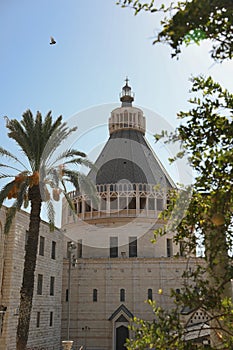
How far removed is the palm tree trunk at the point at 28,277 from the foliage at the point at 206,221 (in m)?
13.6

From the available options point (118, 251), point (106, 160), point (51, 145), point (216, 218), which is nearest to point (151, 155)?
point (106, 160)

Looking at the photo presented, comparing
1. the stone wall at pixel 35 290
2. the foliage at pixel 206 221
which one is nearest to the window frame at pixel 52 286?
the stone wall at pixel 35 290

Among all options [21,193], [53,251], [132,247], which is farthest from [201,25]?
[132,247]

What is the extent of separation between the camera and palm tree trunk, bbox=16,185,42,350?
1669 cm

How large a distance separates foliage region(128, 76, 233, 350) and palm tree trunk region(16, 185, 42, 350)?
1363 cm

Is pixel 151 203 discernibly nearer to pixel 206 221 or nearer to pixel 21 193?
pixel 21 193

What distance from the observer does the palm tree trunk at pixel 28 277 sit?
54.7ft

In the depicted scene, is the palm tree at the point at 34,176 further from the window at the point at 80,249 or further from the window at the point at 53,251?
the window at the point at 80,249

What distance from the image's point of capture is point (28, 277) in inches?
674

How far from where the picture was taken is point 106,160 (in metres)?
46.7

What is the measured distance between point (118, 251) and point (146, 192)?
682 cm

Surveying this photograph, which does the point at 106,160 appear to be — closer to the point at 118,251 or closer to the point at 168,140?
the point at 118,251

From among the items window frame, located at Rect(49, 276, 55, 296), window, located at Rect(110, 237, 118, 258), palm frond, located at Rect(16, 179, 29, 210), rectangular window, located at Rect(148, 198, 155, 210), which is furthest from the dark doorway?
palm frond, located at Rect(16, 179, 29, 210)

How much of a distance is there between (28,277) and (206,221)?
14.1m
